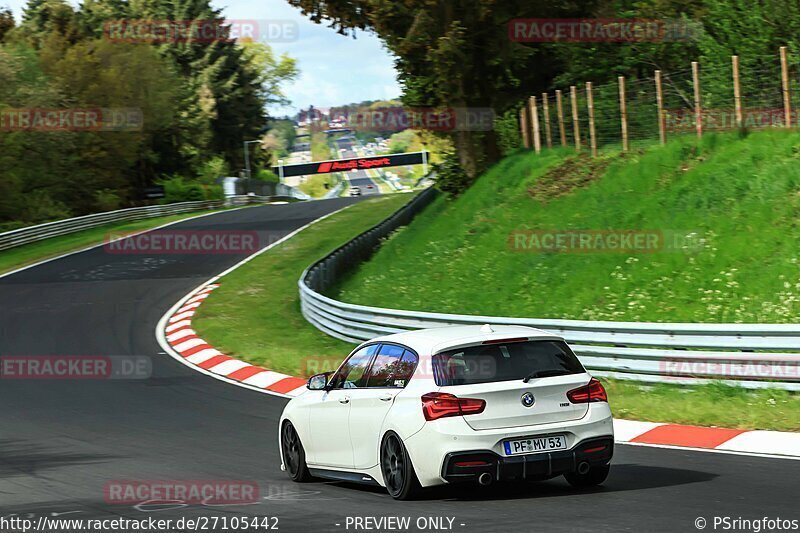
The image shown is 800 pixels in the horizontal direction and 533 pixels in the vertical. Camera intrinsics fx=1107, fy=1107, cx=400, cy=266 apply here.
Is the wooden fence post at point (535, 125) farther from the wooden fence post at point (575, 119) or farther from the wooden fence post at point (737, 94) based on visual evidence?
the wooden fence post at point (737, 94)

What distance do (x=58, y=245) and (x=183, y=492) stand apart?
37844 millimetres

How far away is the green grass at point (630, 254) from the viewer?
19422mm

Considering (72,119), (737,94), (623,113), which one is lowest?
(623,113)

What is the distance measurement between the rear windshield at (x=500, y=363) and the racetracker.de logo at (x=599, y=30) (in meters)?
27.5

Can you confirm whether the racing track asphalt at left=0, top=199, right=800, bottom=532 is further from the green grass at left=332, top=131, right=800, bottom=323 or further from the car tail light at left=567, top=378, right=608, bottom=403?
the green grass at left=332, top=131, right=800, bottom=323

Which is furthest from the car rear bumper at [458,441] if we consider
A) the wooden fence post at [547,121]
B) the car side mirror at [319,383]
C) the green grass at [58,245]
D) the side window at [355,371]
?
the green grass at [58,245]

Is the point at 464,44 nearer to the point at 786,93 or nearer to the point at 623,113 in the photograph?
the point at 623,113

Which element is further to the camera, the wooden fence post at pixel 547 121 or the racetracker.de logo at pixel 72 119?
the racetracker.de logo at pixel 72 119

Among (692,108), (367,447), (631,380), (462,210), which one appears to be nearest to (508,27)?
(462,210)

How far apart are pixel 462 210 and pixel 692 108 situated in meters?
9.07

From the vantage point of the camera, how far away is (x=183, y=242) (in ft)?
150

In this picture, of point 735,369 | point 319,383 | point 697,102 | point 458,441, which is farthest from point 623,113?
point 458,441

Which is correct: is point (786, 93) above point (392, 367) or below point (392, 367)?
above

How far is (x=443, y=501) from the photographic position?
8.44 metres
